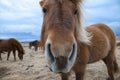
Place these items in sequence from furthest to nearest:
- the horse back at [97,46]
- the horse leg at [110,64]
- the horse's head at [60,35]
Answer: the horse leg at [110,64], the horse back at [97,46], the horse's head at [60,35]

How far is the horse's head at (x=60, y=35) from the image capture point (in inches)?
109

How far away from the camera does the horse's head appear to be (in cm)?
277

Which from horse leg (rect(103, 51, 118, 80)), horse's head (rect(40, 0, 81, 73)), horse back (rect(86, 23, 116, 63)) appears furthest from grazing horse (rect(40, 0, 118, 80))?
horse leg (rect(103, 51, 118, 80))

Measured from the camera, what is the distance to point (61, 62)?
278cm

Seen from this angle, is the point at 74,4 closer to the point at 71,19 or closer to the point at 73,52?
the point at 71,19

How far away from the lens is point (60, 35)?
2928 millimetres

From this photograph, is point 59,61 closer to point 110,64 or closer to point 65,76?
point 65,76

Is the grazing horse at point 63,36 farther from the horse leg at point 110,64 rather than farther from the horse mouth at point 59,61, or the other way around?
the horse leg at point 110,64

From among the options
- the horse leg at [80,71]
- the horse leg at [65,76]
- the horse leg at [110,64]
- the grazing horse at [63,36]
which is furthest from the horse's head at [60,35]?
the horse leg at [110,64]

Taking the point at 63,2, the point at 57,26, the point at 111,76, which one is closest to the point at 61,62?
the point at 57,26

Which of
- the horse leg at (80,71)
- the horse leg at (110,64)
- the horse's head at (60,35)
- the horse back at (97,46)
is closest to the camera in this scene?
the horse's head at (60,35)

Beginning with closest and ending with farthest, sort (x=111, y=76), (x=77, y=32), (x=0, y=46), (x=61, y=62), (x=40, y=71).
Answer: (x=61, y=62)
(x=77, y=32)
(x=111, y=76)
(x=40, y=71)
(x=0, y=46)

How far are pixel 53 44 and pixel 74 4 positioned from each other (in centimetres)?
97

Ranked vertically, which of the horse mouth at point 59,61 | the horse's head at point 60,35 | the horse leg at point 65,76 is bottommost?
the horse leg at point 65,76
